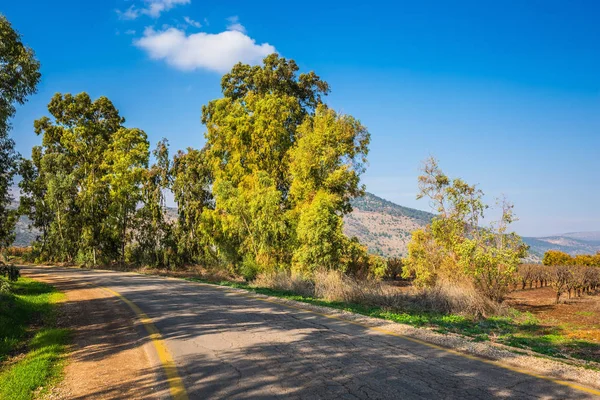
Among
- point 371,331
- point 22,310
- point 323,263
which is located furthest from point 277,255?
point 371,331

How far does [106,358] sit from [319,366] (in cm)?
374

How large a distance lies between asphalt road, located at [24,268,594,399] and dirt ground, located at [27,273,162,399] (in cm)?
44

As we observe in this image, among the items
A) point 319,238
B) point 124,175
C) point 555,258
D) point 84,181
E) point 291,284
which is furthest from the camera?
point 555,258

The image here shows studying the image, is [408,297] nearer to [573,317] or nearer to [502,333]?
[502,333]

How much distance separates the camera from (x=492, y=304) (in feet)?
48.0

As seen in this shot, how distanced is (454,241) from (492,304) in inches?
203

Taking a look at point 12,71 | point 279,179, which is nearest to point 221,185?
point 279,179

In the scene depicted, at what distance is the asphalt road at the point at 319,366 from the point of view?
15.2 feet

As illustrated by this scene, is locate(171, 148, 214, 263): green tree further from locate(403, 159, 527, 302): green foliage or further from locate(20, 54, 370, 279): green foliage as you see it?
locate(403, 159, 527, 302): green foliage

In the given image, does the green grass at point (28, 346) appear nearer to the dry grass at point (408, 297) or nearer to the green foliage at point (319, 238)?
the dry grass at point (408, 297)

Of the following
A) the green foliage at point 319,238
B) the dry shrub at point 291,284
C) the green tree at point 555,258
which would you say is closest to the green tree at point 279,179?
the green foliage at point 319,238

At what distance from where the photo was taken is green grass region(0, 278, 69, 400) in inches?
218

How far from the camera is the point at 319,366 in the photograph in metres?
5.58

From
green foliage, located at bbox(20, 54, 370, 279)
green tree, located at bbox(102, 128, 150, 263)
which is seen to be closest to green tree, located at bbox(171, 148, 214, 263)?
green foliage, located at bbox(20, 54, 370, 279)
